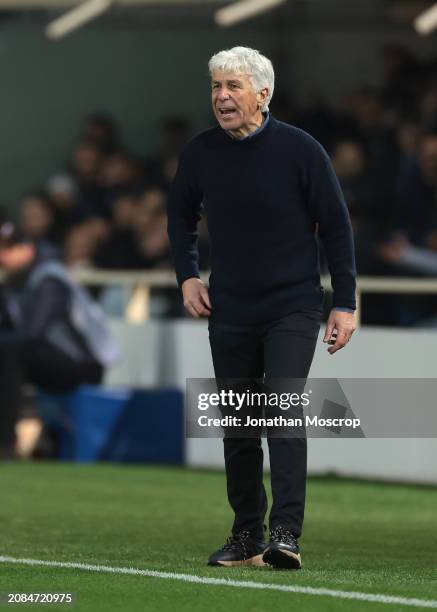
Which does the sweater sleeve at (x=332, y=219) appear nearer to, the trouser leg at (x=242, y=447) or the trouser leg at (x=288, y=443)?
the trouser leg at (x=288, y=443)

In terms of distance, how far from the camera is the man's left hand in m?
7.06

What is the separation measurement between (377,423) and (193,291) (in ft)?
16.2

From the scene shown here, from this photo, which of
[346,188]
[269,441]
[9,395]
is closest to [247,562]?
[269,441]

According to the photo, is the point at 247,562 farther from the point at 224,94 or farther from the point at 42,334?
the point at 42,334

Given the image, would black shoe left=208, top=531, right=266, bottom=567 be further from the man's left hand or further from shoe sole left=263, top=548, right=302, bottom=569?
the man's left hand

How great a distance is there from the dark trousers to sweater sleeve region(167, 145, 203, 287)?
0.89ft

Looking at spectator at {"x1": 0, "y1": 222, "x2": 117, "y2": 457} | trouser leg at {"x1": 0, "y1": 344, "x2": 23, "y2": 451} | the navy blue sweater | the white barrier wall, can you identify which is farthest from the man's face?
trouser leg at {"x1": 0, "y1": 344, "x2": 23, "y2": 451}

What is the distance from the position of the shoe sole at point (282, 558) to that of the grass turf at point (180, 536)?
0.07m

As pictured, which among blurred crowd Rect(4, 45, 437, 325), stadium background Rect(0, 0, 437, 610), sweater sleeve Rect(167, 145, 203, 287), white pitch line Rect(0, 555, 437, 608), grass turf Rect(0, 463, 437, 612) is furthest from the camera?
blurred crowd Rect(4, 45, 437, 325)

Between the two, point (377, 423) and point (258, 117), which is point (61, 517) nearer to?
point (377, 423)

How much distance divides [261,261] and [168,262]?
937 centimetres

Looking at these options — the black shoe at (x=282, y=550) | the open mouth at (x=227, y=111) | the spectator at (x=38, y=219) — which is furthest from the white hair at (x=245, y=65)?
the spectator at (x=38, y=219)

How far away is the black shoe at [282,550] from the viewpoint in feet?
22.6

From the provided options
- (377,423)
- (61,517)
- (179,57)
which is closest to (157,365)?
(377,423)
